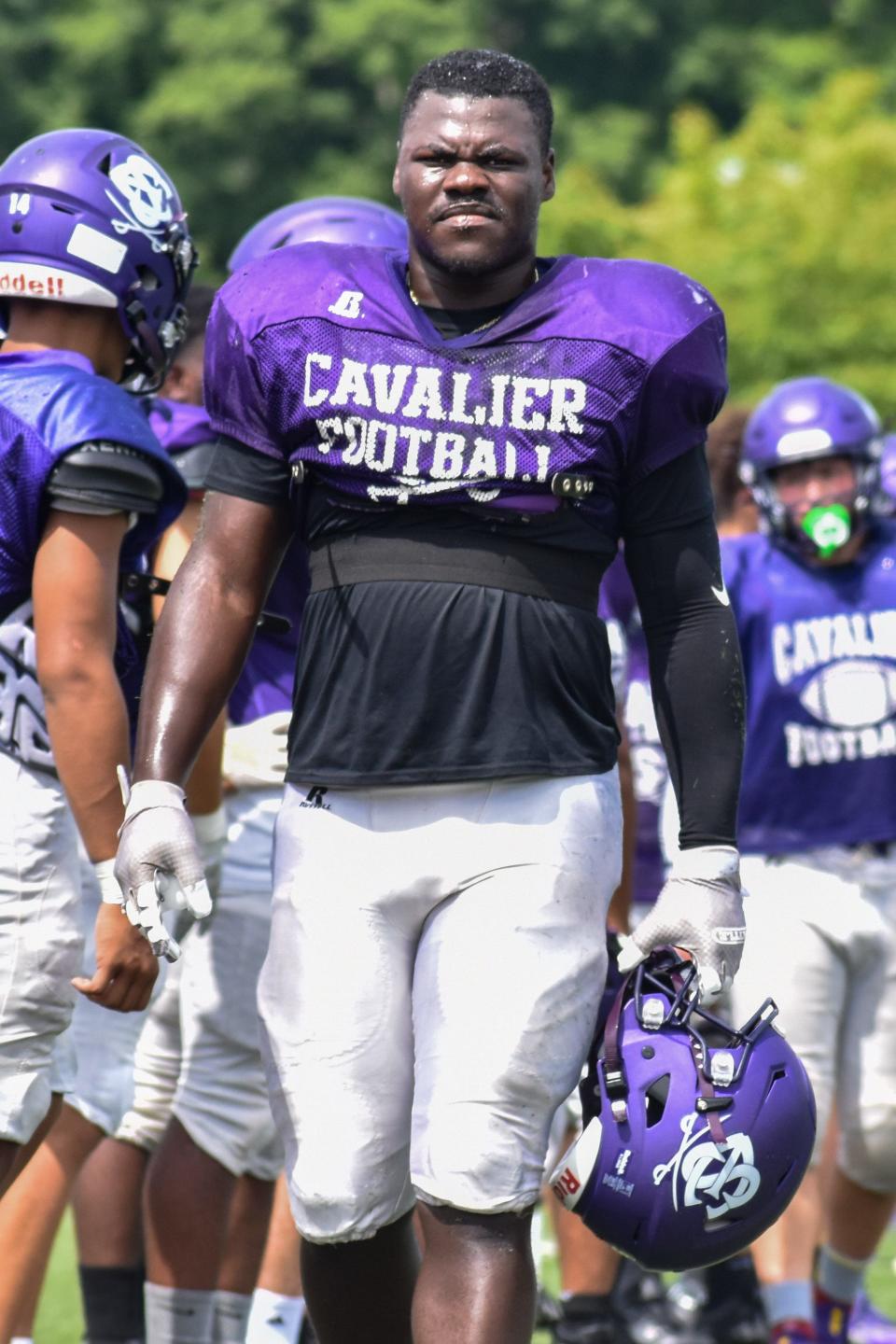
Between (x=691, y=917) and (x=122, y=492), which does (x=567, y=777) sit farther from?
(x=122, y=492)

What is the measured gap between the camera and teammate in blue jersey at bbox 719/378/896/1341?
5793 mm

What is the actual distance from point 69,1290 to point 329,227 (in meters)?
3.01

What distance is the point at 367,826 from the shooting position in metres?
3.58

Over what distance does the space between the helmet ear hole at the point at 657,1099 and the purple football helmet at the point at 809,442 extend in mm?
2851

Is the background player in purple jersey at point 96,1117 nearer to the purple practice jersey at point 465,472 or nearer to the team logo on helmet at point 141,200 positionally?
the team logo on helmet at point 141,200

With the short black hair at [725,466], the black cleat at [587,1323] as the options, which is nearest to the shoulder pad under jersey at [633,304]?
the black cleat at [587,1323]

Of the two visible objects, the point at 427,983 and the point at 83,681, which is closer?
the point at 427,983

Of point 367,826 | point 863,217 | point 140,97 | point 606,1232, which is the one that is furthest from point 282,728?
point 140,97

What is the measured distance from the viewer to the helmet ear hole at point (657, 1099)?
3.46 m

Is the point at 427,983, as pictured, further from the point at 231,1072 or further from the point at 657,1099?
the point at 231,1072

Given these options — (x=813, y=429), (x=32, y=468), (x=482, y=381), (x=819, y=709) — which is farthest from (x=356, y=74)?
(x=482, y=381)

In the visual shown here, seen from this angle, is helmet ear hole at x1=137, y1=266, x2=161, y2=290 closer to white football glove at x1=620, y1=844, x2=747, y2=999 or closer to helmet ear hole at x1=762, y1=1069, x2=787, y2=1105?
white football glove at x1=620, y1=844, x2=747, y2=999

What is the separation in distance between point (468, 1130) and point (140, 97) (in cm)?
4230

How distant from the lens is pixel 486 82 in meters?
3.69
